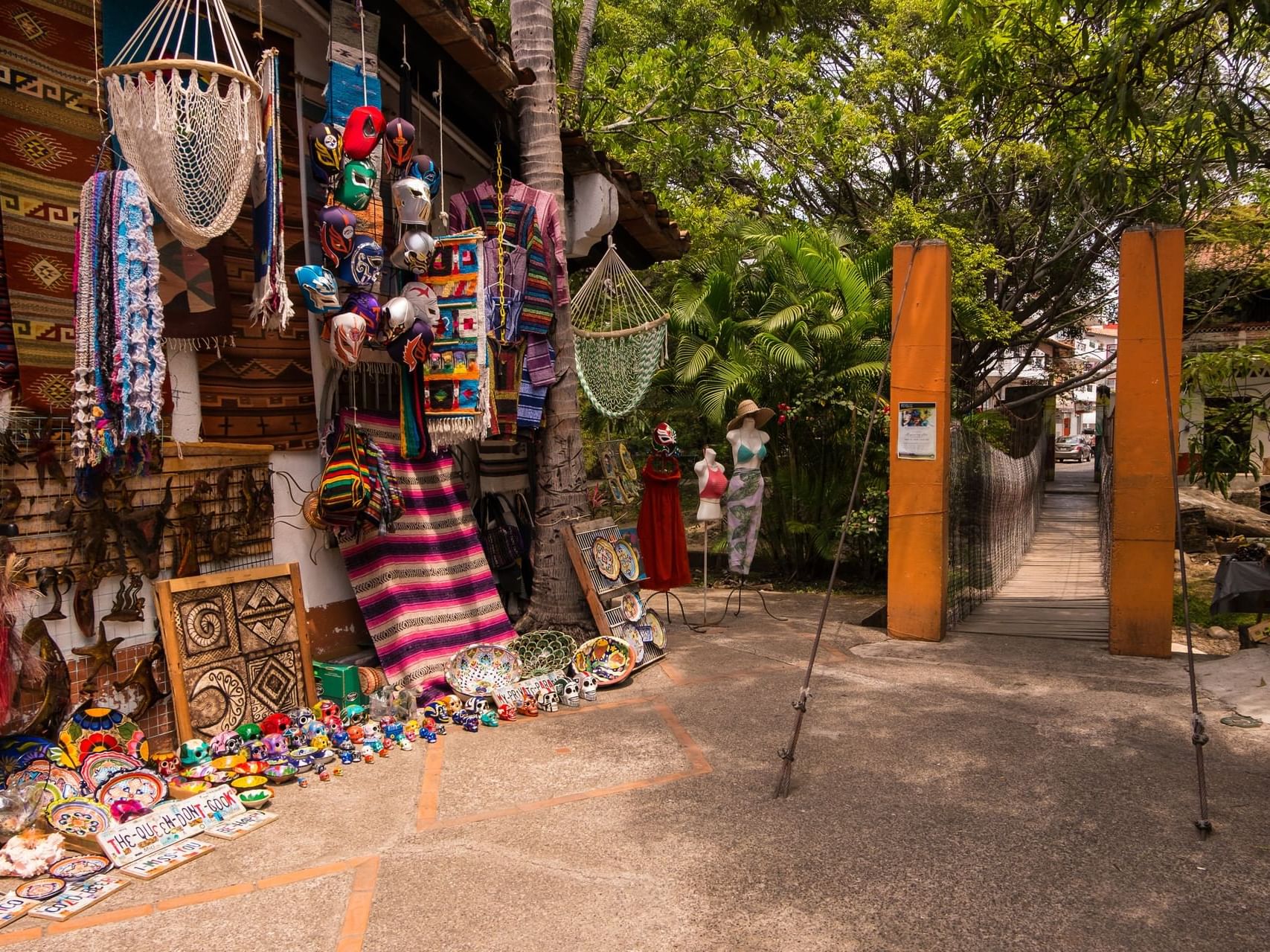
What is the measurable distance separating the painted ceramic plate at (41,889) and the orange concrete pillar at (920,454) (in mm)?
5227

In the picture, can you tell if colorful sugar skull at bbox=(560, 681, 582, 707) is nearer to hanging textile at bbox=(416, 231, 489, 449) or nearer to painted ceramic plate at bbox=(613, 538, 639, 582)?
painted ceramic plate at bbox=(613, 538, 639, 582)

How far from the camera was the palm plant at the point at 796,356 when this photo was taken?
9.15 metres

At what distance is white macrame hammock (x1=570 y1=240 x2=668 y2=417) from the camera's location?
23.1ft

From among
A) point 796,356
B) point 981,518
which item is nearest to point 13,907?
point 981,518

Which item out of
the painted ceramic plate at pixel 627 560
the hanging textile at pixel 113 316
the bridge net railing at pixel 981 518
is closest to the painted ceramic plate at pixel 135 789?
the hanging textile at pixel 113 316

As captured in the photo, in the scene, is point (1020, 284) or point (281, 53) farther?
point (1020, 284)

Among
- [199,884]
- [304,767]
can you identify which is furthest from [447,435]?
[199,884]

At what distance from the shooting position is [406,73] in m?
5.07

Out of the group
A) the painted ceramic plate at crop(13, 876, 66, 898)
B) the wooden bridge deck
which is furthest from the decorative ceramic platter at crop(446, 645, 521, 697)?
the wooden bridge deck

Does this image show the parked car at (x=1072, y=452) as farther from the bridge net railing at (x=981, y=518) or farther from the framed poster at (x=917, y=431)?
the framed poster at (x=917, y=431)

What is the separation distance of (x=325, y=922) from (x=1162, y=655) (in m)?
5.42

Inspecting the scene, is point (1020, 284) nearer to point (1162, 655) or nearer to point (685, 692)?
point (1162, 655)

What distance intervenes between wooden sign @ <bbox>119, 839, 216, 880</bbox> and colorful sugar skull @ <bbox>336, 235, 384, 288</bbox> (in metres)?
2.47

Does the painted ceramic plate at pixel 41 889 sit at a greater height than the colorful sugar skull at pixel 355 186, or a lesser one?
lesser
